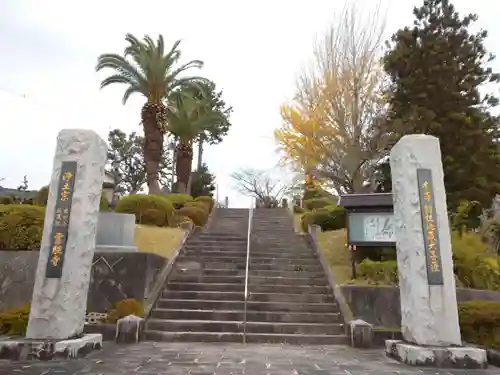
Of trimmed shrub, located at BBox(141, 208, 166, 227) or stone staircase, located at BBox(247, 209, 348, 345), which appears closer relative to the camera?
stone staircase, located at BBox(247, 209, 348, 345)

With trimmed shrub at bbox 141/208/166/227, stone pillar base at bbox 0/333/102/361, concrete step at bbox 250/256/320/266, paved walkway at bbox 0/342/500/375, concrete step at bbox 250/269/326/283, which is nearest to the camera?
paved walkway at bbox 0/342/500/375

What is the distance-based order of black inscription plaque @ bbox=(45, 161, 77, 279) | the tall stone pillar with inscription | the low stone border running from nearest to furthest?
the tall stone pillar with inscription
black inscription plaque @ bbox=(45, 161, 77, 279)
the low stone border

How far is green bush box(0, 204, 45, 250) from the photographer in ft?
31.8

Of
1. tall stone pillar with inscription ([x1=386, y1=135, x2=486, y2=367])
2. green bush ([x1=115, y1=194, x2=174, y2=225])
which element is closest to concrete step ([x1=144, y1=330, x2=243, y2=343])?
tall stone pillar with inscription ([x1=386, y1=135, x2=486, y2=367])

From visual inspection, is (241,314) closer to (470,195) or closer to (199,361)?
(199,361)

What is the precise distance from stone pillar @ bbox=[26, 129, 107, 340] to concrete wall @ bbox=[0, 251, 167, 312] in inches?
96.6

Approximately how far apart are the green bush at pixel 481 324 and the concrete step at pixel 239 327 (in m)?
2.32

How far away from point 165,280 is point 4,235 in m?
3.82

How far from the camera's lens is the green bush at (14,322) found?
284 inches

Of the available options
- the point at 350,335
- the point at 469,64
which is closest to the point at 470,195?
the point at 469,64

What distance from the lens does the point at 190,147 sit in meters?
26.1

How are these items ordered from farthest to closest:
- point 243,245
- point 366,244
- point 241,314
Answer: point 243,245
point 366,244
point 241,314

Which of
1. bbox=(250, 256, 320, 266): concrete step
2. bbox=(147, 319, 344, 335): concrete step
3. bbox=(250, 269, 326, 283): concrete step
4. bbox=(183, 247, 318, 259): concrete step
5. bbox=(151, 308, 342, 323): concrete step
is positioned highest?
bbox=(183, 247, 318, 259): concrete step

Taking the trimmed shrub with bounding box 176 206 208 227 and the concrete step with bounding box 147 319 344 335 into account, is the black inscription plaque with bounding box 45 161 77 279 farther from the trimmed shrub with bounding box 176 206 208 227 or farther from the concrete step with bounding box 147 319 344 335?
the trimmed shrub with bounding box 176 206 208 227
